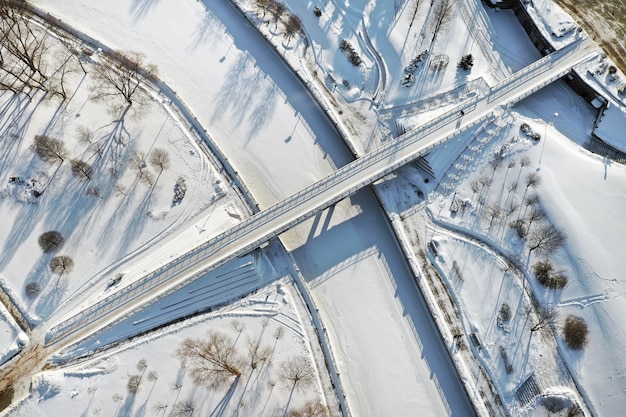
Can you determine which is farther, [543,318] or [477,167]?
[477,167]

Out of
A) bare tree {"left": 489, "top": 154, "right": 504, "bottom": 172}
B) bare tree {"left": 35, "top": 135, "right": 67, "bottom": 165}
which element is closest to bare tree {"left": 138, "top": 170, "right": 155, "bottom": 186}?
bare tree {"left": 35, "top": 135, "right": 67, "bottom": 165}

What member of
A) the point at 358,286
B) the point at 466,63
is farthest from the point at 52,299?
the point at 466,63

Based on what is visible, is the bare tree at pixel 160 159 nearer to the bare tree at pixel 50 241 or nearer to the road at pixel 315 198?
the road at pixel 315 198

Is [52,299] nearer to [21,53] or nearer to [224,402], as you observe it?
[224,402]

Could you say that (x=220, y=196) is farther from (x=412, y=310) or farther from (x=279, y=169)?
(x=412, y=310)

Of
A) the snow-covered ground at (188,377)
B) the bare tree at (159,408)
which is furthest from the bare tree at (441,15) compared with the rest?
the bare tree at (159,408)

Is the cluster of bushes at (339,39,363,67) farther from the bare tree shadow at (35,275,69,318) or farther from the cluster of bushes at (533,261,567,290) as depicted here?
the bare tree shadow at (35,275,69,318)

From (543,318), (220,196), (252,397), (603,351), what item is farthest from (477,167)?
(252,397)
